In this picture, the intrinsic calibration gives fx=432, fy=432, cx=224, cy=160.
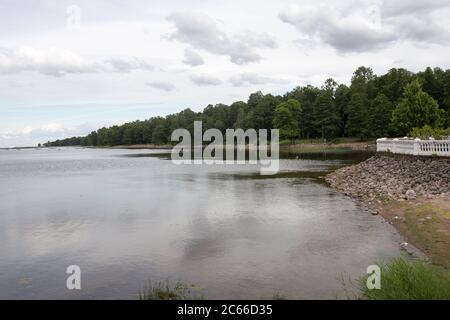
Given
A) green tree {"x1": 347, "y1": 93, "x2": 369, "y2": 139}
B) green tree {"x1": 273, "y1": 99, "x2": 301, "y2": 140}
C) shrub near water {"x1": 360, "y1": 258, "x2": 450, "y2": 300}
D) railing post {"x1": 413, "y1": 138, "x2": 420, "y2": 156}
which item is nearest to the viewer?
shrub near water {"x1": 360, "y1": 258, "x2": 450, "y2": 300}

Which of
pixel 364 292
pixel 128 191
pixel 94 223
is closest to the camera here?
pixel 364 292

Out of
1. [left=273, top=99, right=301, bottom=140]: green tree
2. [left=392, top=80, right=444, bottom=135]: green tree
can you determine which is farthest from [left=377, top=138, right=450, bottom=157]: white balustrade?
[left=273, top=99, right=301, bottom=140]: green tree

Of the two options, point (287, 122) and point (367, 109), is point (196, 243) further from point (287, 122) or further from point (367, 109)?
point (287, 122)

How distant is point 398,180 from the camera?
26.7 meters

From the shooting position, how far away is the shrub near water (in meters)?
8.02

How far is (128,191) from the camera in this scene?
3241 centimetres

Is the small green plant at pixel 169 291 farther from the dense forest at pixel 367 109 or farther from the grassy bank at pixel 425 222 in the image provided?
the dense forest at pixel 367 109

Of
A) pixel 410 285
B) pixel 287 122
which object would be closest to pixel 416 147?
pixel 410 285

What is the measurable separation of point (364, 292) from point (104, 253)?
8836mm

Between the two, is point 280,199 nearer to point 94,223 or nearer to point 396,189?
point 396,189

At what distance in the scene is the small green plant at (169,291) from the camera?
10000 millimetres

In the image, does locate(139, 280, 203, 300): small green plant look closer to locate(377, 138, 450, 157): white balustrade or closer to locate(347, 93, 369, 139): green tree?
locate(377, 138, 450, 157): white balustrade

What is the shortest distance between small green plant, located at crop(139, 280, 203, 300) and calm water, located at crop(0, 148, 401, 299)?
0.31 metres
